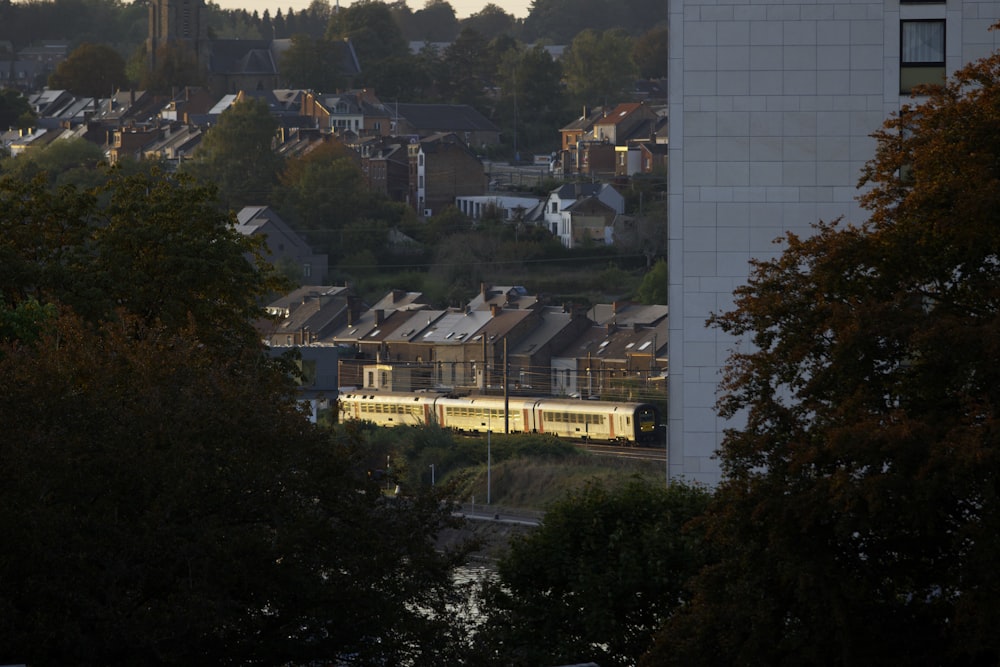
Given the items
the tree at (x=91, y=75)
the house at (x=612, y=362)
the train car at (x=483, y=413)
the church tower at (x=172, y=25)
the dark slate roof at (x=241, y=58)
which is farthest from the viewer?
the church tower at (x=172, y=25)

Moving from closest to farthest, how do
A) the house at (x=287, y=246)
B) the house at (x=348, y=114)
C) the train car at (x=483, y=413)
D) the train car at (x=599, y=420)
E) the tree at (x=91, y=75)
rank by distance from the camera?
1. the train car at (x=599, y=420)
2. the train car at (x=483, y=413)
3. the house at (x=287, y=246)
4. the house at (x=348, y=114)
5. the tree at (x=91, y=75)

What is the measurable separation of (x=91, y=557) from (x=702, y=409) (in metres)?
15.1

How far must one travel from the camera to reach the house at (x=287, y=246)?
90.6 m

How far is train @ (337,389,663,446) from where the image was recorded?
2441 inches

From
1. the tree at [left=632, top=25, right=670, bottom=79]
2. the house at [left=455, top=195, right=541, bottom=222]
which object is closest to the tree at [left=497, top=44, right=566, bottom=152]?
the tree at [left=632, top=25, right=670, bottom=79]

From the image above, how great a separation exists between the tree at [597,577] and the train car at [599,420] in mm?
40370

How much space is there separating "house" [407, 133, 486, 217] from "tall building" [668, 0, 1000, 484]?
78.1m

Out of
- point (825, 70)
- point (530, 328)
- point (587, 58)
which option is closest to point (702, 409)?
point (825, 70)

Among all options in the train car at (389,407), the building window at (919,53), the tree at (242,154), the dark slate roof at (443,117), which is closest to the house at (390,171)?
the tree at (242,154)

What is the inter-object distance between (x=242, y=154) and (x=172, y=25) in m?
51.9

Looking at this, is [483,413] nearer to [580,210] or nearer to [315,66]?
[580,210]

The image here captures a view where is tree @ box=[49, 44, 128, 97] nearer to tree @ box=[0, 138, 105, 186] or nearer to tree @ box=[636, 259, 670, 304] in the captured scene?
tree @ box=[0, 138, 105, 186]

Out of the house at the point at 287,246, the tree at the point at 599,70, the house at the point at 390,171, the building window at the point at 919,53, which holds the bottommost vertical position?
the house at the point at 287,246

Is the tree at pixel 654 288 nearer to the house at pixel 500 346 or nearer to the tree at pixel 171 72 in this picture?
the house at pixel 500 346
